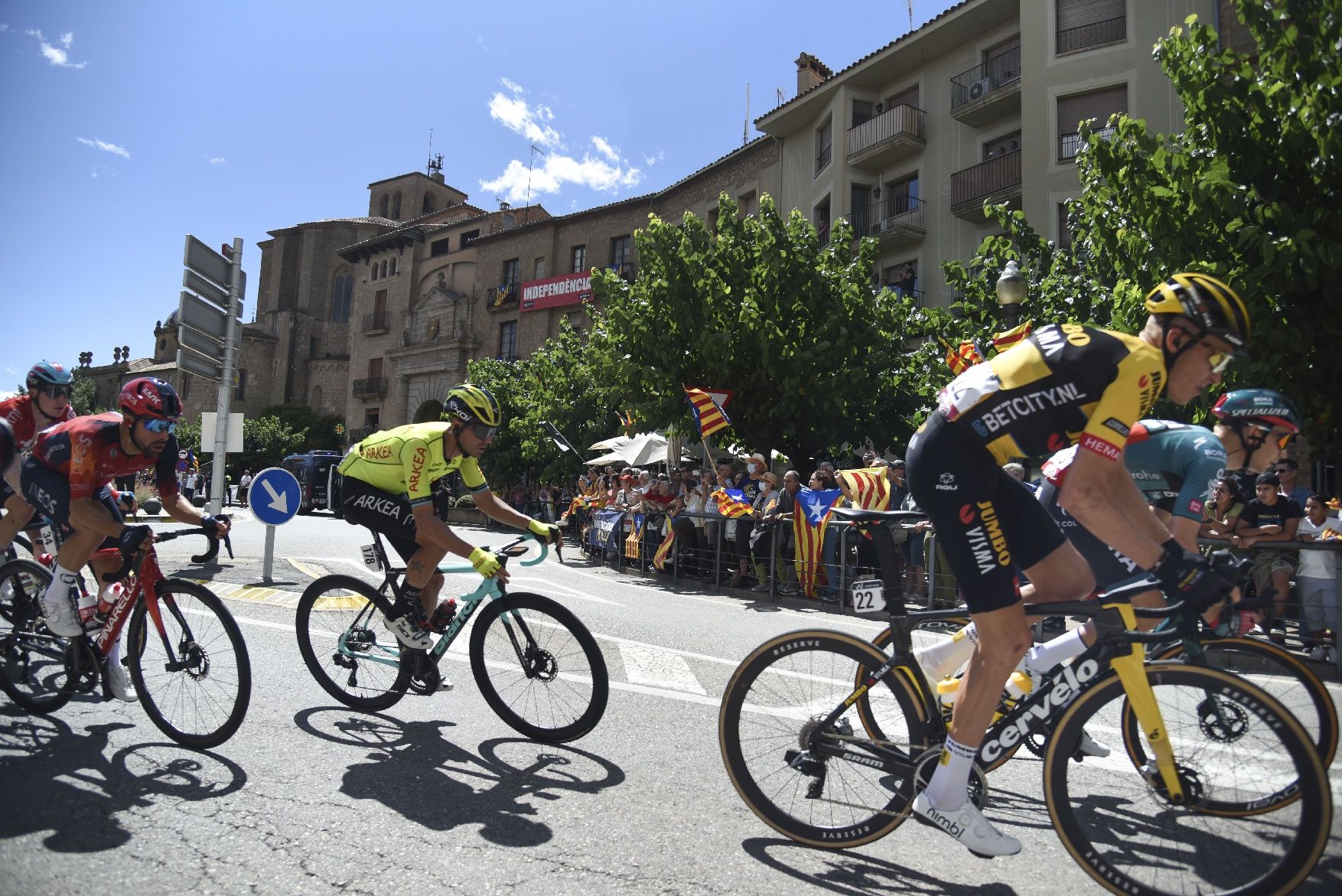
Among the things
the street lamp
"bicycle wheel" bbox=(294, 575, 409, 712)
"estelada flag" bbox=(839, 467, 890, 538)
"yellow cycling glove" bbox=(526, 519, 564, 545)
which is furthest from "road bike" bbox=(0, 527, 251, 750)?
"estelada flag" bbox=(839, 467, 890, 538)

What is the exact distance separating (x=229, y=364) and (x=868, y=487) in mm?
8756

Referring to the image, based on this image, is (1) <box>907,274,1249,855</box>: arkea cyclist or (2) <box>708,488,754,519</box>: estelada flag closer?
(1) <box>907,274,1249,855</box>: arkea cyclist

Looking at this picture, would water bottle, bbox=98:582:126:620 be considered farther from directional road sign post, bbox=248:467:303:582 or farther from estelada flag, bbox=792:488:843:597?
estelada flag, bbox=792:488:843:597

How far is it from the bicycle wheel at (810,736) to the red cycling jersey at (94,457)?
347 centimetres

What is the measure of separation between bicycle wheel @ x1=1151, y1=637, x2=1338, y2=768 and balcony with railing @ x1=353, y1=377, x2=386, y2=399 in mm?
60894

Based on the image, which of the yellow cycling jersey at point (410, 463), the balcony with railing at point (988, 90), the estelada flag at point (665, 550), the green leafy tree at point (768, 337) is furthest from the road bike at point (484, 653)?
the balcony with railing at point (988, 90)

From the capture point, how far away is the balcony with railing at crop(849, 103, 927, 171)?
28062 millimetres

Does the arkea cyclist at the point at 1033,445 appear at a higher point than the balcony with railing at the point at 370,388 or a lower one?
lower

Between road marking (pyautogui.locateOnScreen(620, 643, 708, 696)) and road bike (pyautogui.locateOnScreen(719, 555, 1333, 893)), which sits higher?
road bike (pyautogui.locateOnScreen(719, 555, 1333, 893))

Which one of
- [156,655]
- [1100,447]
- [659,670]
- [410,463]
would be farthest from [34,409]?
[1100,447]

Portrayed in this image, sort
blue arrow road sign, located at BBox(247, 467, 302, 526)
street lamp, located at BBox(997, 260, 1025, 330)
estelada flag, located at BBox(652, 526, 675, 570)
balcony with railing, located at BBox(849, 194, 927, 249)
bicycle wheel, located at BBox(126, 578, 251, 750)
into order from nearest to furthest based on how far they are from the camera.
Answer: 1. bicycle wheel, located at BBox(126, 578, 251, 750)
2. street lamp, located at BBox(997, 260, 1025, 330)
3. blue arrow road sign, located at BBox(247, 467, 302, 526)
4. estelada flag, located at BBox(652, 526, 675, 570)
5. balcony with railing, located at BBox(849, 194, 927, 249)

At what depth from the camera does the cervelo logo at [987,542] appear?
305cm

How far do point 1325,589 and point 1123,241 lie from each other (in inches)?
213

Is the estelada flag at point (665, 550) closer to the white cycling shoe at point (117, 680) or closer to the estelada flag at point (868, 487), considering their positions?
the estelada flag at point (868, 487)
